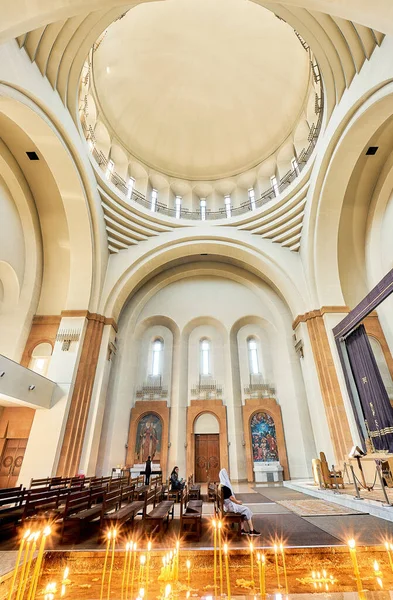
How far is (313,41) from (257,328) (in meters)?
11.5

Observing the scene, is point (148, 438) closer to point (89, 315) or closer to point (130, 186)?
point (89, 315)

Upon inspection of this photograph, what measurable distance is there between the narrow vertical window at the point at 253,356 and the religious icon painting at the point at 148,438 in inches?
202

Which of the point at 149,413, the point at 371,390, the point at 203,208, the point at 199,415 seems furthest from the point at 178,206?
the point at 371,390

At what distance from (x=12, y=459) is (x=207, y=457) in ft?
24.9

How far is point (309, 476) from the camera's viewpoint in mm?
11781

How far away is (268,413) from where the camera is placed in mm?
13414

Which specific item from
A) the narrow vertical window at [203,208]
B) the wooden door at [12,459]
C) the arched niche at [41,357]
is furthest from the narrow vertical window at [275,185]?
the wooden door at [12,459]

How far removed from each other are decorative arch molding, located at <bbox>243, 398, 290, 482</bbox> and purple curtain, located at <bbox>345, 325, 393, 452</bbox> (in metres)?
4.26

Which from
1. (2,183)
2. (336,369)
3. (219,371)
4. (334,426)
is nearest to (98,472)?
(219,371)

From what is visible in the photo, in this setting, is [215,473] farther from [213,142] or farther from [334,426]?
[213,142]

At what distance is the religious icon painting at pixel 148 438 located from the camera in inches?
501

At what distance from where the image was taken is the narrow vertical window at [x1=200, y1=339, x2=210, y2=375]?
14641 millimetres

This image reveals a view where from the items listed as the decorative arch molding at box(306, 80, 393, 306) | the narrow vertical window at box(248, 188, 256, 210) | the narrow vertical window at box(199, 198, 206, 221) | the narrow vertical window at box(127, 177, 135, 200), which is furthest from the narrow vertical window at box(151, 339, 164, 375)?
the narrow vertical window at box(248, 188, 256, 210)

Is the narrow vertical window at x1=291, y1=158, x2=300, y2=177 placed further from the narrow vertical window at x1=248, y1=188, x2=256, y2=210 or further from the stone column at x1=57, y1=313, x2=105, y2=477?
the stone column at x1=57, y1=313, x2=105, y2=477
